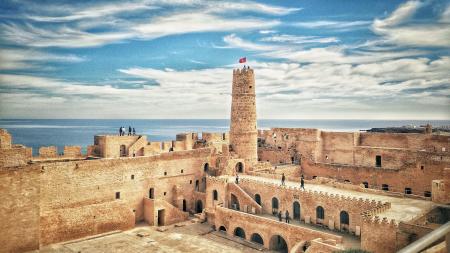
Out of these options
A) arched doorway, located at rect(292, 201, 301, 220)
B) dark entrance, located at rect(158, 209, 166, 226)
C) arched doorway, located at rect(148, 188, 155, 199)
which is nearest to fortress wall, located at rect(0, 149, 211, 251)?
arched doorway, located at rect(148, 188, 155, 199)

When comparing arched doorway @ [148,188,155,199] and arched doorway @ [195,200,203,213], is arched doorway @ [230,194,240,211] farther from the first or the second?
arched doorway @ [148,188,155,199]

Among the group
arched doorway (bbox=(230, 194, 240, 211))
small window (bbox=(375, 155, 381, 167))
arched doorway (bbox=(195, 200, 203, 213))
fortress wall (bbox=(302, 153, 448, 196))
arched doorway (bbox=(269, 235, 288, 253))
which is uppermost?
small window (bbox=(375, 155, 381, 167))

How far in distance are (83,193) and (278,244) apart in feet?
46.1

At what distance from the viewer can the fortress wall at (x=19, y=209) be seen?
68.1 ft

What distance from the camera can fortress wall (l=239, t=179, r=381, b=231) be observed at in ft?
74.6

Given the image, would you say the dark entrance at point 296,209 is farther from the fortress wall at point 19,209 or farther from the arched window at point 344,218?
the fortress wall at point 19,209

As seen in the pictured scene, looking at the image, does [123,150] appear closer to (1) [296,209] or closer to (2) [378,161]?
(1) [296,209]

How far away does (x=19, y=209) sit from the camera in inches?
838

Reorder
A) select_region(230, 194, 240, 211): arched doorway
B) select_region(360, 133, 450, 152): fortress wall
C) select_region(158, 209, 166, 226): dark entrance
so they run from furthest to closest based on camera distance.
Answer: select_region(230, 194, 240, 211): arched doorway < select_region(360, 133, 450, 152): fortress wall < select_region(158, 209, 166, 226): dark entrance

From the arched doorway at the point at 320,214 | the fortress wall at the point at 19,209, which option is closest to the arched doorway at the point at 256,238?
the arched doorway at the point at 320,214

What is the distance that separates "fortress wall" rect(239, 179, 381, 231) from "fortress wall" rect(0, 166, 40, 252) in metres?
15.4

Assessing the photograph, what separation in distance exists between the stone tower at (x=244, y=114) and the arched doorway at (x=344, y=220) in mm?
12657

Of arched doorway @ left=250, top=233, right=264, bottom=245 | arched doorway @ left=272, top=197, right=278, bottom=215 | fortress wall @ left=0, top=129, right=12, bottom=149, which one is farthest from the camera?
arched doorway @ left=272, top=197, right=278, bottom=215

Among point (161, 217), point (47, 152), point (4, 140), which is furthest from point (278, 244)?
point (4, 140)
